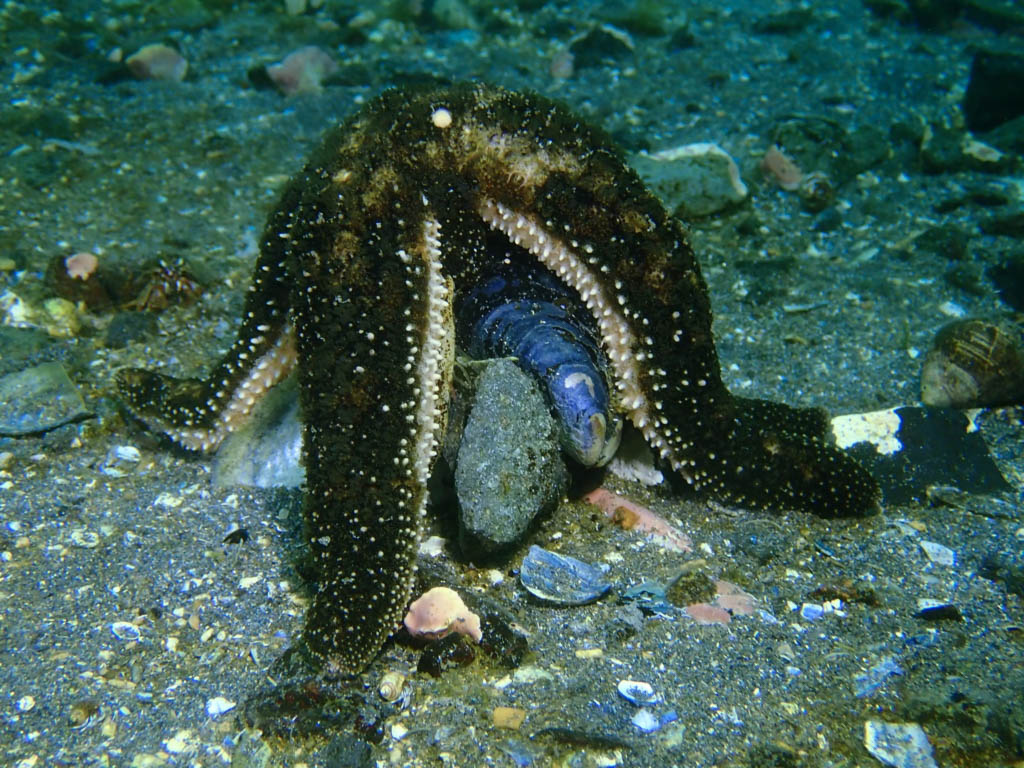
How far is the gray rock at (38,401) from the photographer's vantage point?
4875 millimetres

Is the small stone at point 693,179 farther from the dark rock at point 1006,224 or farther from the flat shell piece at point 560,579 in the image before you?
the flat shell piece at point 560,579

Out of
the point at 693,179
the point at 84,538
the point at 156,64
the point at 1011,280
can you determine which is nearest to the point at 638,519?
the point at 84,538

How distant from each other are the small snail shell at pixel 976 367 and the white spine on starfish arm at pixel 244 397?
177 inches

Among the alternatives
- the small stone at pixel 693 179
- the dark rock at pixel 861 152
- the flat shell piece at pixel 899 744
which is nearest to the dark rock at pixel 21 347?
the small stone at pixel 693 179

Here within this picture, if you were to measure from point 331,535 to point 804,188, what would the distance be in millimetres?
6337

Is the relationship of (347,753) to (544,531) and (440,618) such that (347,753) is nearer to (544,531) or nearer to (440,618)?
(440,618)

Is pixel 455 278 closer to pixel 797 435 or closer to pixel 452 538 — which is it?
pixel 452 538

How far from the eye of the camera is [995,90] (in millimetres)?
8484

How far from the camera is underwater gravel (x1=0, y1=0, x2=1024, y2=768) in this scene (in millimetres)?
3078

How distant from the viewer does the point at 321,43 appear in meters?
10.5

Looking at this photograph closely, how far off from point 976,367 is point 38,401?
21.5 feet

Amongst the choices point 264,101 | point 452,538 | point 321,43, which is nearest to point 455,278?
point 452,538

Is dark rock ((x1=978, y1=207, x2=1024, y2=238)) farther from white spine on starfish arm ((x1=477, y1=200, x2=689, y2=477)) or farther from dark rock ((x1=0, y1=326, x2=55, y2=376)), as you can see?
dark rock ((x1=0, y1=326, x2=55, y2=376))

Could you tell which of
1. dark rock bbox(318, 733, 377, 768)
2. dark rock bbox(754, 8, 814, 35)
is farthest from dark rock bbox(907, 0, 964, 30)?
dark rock bbox(318, 733, 377, 768)
